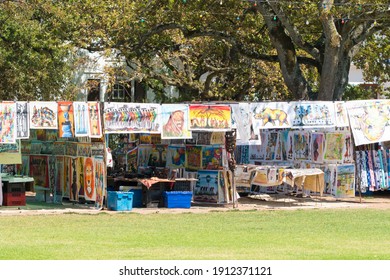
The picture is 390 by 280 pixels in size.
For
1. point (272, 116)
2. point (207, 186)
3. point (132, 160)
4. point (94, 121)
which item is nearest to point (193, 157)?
point (207, 186)

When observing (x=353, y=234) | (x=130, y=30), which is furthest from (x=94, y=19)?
(x=353, y=234)

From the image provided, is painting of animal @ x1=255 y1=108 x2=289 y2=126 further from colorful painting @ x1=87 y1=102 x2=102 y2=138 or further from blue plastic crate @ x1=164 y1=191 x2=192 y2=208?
colorful painting @ x1=87 y1=102 x2=102 y2=138

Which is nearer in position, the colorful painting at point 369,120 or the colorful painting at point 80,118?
the colorful painting at point 80,118

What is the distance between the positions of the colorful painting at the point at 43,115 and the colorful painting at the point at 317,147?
752 centimetres

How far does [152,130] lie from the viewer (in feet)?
71.4

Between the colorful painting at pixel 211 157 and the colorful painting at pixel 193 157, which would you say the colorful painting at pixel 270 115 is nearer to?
the colorful painting at pixel 211 157

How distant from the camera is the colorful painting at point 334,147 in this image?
2439 cm

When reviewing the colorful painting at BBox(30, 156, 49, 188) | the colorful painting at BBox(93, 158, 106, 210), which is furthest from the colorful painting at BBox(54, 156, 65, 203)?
the colorful painting at BBox(93, 158, 106, 210)

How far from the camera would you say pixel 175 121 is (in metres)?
22.0

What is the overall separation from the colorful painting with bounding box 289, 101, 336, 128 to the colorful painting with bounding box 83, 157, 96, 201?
5158 mm

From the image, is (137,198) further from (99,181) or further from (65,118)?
(65,118)

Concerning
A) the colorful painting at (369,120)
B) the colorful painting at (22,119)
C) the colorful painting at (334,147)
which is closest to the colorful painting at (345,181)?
the colorful painting at (334,147)
